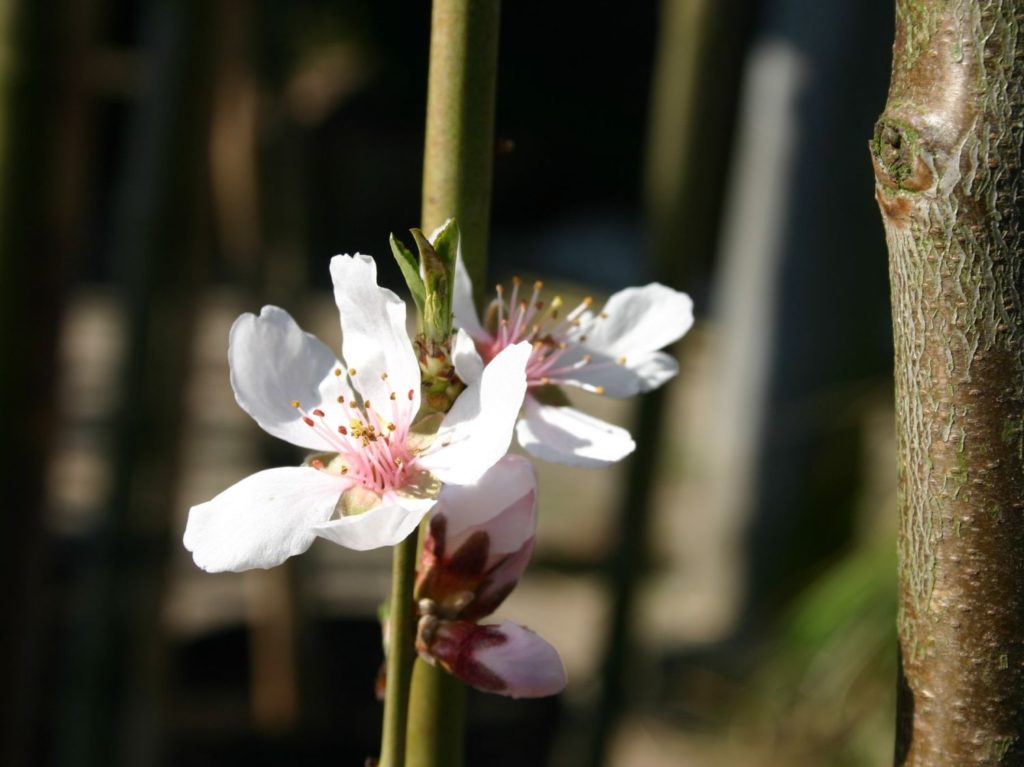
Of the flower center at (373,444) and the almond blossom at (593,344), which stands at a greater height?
the almond blossom at (593,344)

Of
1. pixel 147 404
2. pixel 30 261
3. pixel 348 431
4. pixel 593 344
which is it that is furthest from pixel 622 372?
pixel 147 404

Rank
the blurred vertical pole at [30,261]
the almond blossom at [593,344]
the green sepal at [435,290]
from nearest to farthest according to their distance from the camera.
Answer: the green sepal at [435,290] < the almond blossom at [593,344] < the blurred vertical pole at [30,261]

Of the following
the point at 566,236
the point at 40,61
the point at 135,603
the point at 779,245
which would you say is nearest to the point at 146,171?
the point at 40,61

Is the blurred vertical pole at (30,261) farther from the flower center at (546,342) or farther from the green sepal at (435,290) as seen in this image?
the green sepal at (435,290)

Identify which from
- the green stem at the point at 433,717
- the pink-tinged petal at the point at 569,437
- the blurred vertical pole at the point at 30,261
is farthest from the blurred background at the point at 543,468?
the green stem at the point at 433,717

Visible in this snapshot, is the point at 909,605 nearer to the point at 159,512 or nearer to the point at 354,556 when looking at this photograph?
the point at 159,512

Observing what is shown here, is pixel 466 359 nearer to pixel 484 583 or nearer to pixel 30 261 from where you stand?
pixel 484 583
